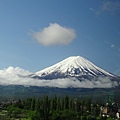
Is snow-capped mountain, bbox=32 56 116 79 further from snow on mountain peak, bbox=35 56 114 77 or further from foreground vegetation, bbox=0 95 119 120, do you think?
foreground vegetation, bbox=0 95 119 120

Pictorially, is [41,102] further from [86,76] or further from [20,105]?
[86,76]

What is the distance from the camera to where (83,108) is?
134ft

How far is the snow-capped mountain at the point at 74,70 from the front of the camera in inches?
5059

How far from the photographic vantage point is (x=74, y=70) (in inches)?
5384

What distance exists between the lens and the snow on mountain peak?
12915 centimetres

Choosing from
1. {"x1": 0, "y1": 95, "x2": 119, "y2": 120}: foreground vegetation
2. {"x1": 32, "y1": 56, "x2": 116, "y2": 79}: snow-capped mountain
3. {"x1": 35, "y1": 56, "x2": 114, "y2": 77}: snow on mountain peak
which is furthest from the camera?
{"x1": 35, "y1": 56, "x2": 114, "y2": 77}: snow on mountain peak

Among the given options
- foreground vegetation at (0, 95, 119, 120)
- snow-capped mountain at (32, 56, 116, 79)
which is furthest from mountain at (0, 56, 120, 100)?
foreground vegetation at (0, 95, 119, 120)

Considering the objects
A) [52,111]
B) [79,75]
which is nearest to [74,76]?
[79,75]

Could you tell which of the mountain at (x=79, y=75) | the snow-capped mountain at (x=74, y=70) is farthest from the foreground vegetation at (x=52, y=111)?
the snow-capped mountain at (x=74, y=70)

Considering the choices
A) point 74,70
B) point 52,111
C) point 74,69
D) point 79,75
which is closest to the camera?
point 52,111

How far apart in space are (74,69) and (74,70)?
42.1 inches

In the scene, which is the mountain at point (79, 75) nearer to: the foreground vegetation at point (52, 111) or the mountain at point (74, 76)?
the mountain at point (74, 76)

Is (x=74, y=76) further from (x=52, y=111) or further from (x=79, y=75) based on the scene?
(x=52, y=111)

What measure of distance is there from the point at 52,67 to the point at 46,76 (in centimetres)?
1290
